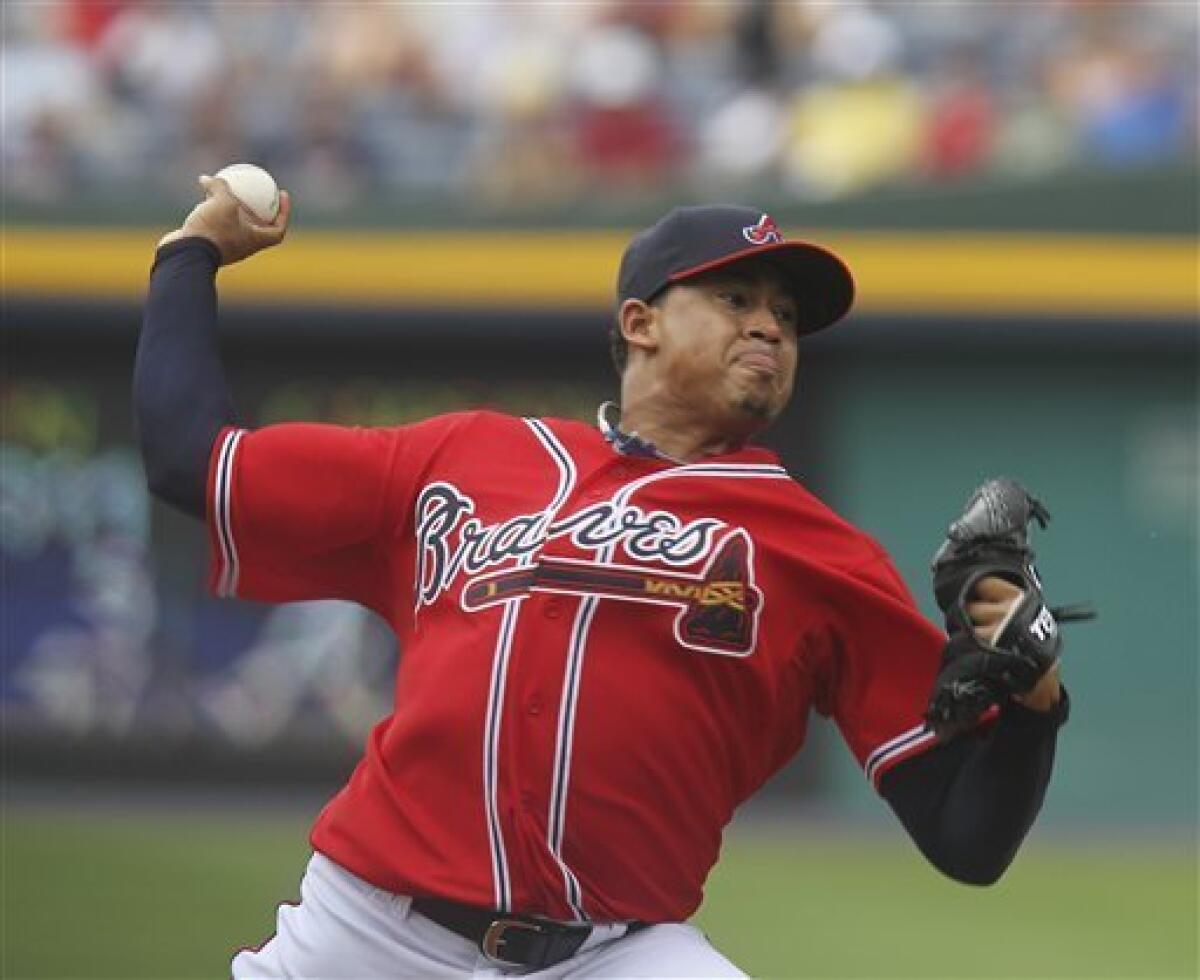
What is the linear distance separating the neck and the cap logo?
29 centimetres

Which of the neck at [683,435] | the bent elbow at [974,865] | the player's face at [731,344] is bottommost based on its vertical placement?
the bent elbow at [974,865]

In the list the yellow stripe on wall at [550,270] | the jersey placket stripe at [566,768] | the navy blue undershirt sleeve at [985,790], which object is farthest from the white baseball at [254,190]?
the yellow stripe on wall at [550,270]

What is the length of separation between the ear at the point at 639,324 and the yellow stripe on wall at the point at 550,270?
7.87 metres

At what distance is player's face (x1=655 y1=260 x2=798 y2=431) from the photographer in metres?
3.76

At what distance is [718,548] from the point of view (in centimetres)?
365

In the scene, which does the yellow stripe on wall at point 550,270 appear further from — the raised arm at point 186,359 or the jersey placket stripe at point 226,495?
the jersey placket stripe at point 226,495

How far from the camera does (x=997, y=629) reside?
339 cm

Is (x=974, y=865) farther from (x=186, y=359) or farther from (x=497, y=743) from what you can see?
(x=186, y=359)

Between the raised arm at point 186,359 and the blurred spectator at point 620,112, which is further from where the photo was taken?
the blurred spectator at point 620,112

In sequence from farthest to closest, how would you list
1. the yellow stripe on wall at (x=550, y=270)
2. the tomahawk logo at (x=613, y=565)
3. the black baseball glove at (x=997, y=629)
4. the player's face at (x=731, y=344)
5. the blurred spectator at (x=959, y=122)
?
the blurred spectator at (x=959, y=122) → the yellow stripe on wall at (x=550, y=270) → the player's face at (x=731, y=344) → the tomahawk logo at (x=613, y=565) → the black baseball glove at (x=997, y=629)

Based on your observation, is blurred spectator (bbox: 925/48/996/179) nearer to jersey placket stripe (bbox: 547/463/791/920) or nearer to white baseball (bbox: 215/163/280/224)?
white baseball (bbox: 215/163/280/224)

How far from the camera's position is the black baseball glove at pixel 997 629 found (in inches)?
133

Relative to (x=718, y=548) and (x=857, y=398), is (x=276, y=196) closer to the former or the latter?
(x=718, y=548)

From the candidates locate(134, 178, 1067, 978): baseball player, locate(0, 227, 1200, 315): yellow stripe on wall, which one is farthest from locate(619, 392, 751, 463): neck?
locate(0, 227, 1200, 315): yellow stripe on wall
